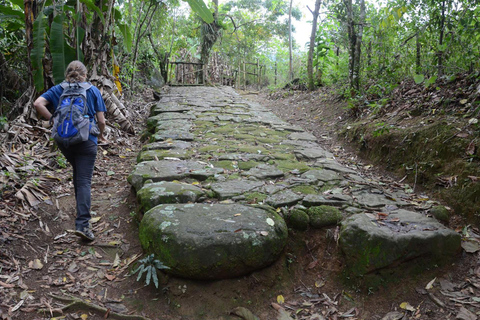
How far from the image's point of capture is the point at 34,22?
4027 millimetres

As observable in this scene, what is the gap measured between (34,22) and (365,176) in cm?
425

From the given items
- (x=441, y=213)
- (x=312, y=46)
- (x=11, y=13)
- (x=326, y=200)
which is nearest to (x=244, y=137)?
(x=326, y=200)

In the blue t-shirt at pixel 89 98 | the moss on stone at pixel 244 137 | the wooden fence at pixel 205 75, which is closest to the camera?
the blue t-shirt at pixel 89 98

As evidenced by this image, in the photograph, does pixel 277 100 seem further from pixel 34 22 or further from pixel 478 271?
pixel 478 271

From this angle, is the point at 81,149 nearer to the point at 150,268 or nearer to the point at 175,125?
the point at 150,268

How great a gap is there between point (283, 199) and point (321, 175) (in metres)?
0.80

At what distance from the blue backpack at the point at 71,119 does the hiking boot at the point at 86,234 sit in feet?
2.26

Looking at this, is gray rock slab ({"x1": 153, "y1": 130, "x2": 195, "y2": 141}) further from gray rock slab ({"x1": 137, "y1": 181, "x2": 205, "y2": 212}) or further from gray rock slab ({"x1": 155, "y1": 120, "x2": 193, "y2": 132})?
gray rock slab ({"x1": 137, "y1": 181, "x2": 205, "y2": 212})

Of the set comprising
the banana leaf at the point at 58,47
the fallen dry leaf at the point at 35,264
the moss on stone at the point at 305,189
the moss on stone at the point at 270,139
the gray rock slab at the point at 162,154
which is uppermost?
the banana leaf at the point at 58,47

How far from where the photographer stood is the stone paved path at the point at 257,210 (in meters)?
2.21

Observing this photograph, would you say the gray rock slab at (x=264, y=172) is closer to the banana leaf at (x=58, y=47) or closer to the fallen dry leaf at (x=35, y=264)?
the fallen dry leaf at (x=35, y=264)

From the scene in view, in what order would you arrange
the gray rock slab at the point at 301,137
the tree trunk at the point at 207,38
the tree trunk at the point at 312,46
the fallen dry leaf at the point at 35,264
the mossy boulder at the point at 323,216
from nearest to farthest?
the fallen dry leaf at the point at 35,264 < the mossy boulder at the point at 323,216 < the gray rock slab at the point at 301,137 < the tree trunk at the point at 312,46 < the tree trunk at the point at 207,38

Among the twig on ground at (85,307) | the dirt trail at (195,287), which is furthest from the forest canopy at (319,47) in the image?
the twig on ground at (85,307)

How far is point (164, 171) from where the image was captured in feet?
11.1
